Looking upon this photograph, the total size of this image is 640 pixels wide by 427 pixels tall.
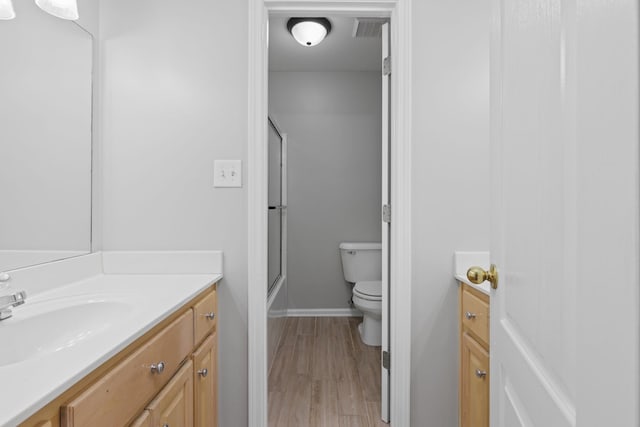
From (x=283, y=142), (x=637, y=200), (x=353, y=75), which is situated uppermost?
(x=353, y=75)

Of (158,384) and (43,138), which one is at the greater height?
(43,138)

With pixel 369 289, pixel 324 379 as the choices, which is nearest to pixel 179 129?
pixel 324 379

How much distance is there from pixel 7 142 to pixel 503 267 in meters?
1.47

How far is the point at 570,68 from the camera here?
482 mm

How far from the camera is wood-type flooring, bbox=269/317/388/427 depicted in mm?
1840

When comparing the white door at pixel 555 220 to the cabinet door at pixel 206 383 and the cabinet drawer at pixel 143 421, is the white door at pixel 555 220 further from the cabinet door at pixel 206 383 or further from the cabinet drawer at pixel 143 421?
the cabinet door at pixel 206 383

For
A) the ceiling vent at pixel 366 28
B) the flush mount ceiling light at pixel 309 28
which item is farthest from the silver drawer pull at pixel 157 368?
the ceiling vent at pixel 366 28

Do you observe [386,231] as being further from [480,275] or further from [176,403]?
[176,403]

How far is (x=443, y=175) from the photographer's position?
1.59 m

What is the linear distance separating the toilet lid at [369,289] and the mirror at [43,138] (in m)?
1.81

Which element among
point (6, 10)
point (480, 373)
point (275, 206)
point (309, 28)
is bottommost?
point (480, 373)

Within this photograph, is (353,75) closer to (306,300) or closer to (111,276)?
(306,300)

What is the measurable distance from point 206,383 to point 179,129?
3.49ft

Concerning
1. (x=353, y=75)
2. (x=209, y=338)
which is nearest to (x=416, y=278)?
(x=209, y=338)
